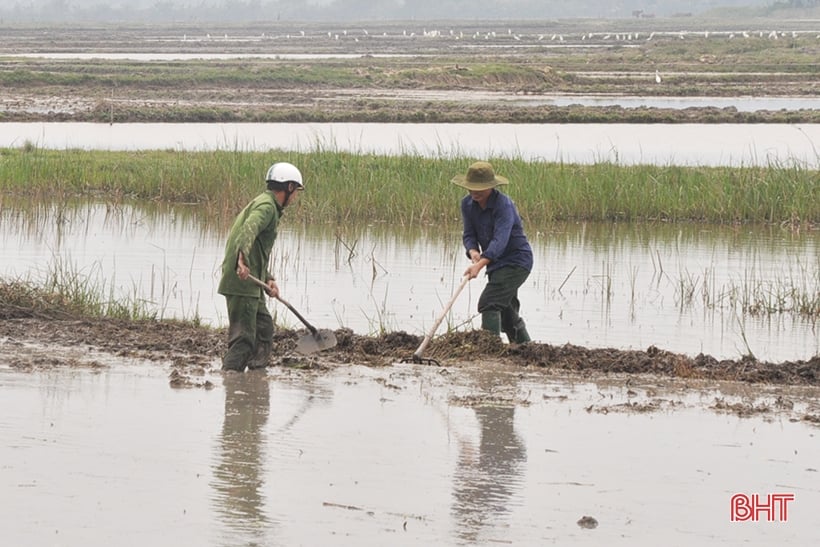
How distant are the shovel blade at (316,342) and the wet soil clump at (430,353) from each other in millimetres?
68

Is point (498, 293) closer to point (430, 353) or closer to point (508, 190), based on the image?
point (430, 353)

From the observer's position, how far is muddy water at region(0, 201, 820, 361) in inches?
433

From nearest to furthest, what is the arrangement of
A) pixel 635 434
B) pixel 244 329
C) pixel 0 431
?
pixel 0 431
pixel 635 434
pixel 244 329

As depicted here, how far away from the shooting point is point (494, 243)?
28.6ft

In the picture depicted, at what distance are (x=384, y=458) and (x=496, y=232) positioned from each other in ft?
8.03

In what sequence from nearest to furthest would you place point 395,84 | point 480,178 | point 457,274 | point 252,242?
point 252,242, point 480,178, point 457,274, point 395,84

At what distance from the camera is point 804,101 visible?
4066 centimetres

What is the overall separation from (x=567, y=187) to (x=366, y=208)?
2660 millimetres

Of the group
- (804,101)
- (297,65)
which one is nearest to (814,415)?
(804,101)

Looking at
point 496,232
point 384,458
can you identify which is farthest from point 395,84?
point 384,458

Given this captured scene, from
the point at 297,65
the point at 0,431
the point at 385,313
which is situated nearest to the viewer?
the point at 0,431

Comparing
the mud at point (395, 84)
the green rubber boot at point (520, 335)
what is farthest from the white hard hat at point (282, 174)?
the mud at point (395, 84)

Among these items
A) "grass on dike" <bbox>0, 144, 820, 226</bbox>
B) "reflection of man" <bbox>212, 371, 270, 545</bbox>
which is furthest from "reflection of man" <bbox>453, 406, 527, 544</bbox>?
"grass on dike" <bbox>0, 144, 820, 226</bbox>

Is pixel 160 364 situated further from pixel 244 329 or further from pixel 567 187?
pixel 567 187
